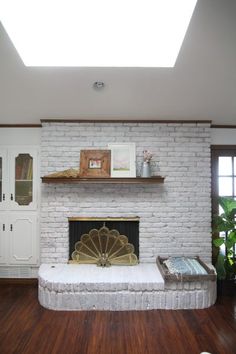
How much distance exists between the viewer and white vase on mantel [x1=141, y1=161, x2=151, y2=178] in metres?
3.39

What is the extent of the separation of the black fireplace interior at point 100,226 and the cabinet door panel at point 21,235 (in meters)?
0.59

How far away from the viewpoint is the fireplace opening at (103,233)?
11.5 feet

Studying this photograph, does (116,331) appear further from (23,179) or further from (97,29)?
(97,29)

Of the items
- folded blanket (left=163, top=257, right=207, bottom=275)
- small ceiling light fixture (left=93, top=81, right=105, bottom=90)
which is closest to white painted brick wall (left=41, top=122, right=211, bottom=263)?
folded blanket (left=163, top=257, right=207, bottom=275)

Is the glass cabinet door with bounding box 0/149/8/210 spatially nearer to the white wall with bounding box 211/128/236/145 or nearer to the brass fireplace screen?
the brass fireplace screen

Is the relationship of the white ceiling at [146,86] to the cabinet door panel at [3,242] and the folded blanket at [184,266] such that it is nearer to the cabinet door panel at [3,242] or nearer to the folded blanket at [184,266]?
the cabinet door panel at [3,242]

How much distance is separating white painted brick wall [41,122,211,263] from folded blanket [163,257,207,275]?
19cm

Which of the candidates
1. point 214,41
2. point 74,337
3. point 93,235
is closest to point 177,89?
point 214,41

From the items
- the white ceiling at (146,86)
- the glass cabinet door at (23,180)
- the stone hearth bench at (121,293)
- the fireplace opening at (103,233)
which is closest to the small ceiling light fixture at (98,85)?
the white ceiling at (146,86)

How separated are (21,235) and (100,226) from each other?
1.18m

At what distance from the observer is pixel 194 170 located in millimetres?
3562

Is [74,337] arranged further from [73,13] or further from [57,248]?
[73,13]

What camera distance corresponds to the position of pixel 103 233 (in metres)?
3.50

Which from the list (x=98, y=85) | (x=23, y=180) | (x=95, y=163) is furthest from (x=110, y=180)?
(x=23, y=180)
